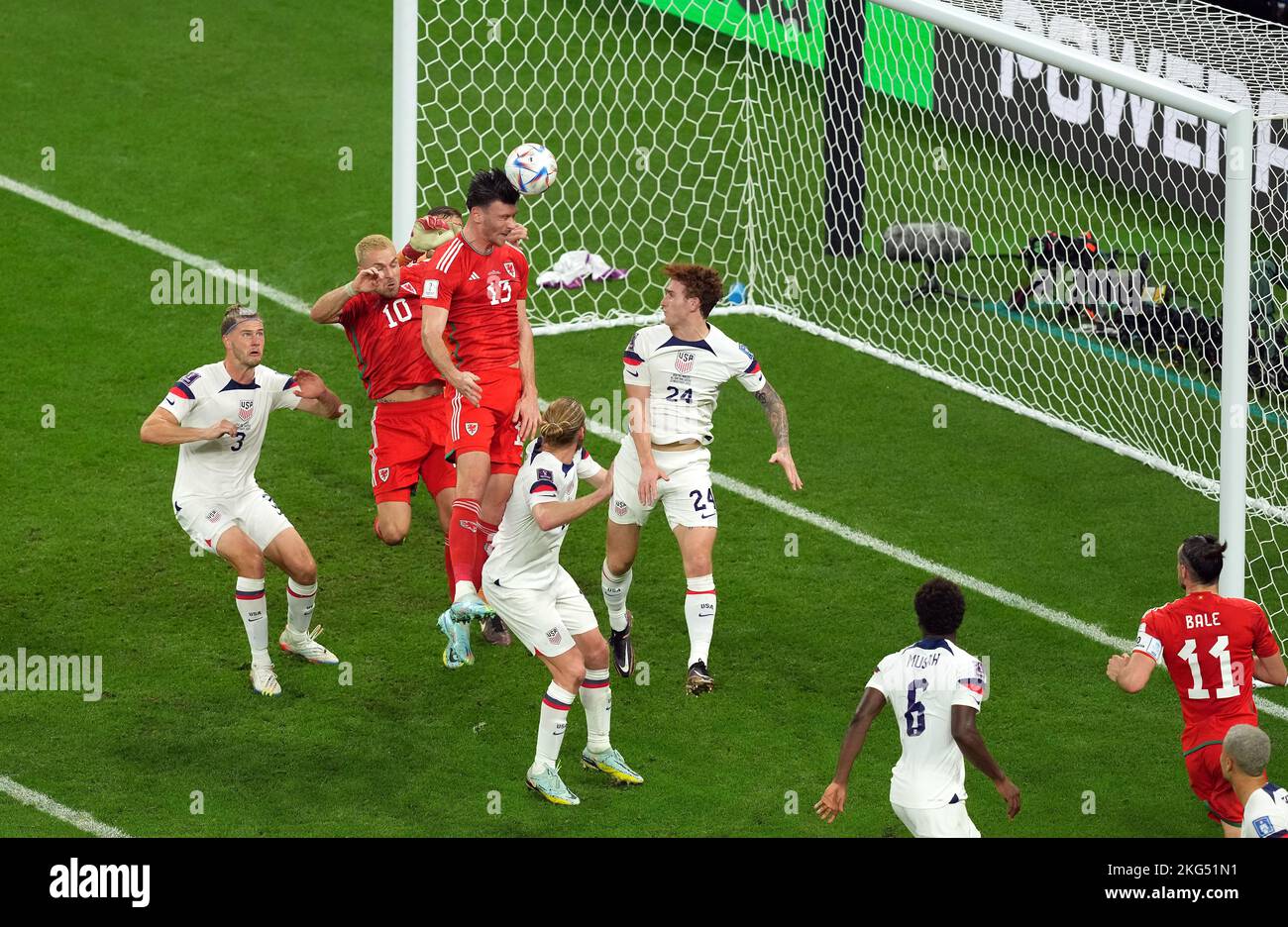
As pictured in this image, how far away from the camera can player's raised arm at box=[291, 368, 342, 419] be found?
403 inches

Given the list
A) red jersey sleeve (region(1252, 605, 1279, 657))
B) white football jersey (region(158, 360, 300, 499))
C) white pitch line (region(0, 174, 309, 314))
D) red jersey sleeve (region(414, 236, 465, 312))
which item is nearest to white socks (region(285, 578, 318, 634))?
white football jersey (region(158, 360, 300, 499))

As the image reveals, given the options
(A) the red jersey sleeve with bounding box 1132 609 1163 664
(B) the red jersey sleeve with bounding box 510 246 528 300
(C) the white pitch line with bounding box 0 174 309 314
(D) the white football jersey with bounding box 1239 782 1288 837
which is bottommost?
(D) the white football jersey with bounding box 1239 782 1288 837

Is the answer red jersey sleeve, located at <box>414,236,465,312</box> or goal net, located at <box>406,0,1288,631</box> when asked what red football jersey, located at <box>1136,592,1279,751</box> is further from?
red jersey sleeve, located at <box>414,236,465,312</box>

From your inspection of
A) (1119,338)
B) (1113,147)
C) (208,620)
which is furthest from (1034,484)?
(208,620)

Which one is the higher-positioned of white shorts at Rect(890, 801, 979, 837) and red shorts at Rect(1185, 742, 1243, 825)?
red shorts at Rect(1185, 742, 1243, 825)

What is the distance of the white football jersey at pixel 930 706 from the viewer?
7.76m

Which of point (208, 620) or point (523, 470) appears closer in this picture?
point (523, 470)

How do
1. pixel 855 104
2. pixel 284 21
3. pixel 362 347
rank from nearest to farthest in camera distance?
pixel 362 347 < pixel 855 104 < pixel 284 21

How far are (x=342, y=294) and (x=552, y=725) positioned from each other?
279cm

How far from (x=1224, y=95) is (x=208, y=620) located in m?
7.09

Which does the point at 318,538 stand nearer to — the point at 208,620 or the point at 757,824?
the point at 208,620

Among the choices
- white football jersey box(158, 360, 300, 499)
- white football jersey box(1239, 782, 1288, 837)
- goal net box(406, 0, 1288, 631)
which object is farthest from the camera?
goal net box(406, 0, 1288, 631)

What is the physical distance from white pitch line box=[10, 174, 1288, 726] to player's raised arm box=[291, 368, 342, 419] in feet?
10.4

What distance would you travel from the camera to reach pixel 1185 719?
8789mm
